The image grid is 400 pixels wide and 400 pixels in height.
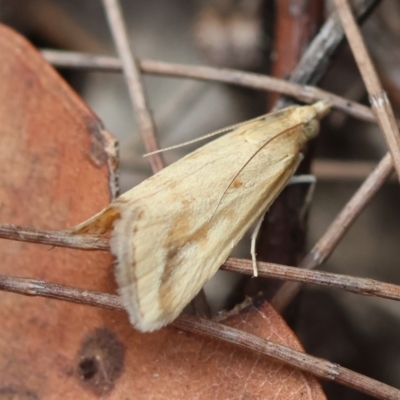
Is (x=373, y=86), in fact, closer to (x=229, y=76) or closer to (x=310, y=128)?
(x=310, y=128)

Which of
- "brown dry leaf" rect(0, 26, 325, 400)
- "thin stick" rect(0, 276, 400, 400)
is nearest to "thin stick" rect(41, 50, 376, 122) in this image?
"brown dry leaf" rect(0, 26, 325, 400)

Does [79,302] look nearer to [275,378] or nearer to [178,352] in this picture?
[178,352]

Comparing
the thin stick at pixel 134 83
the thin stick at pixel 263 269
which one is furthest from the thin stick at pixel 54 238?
the thin stick at pixel 134 83

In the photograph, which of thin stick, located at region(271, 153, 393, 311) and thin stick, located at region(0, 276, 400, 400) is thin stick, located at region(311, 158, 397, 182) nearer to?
thin stick, located at region(271, 153, 393, 311)

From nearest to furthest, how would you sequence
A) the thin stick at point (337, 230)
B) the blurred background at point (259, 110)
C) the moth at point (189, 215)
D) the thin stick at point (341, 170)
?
the moth at point (189, 215)
the thin stick at point (337, 230)
the blurred background at point (259, 110)
the thin stick at point (341, 170)

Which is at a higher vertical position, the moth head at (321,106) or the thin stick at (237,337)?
the moth head at (321,106)

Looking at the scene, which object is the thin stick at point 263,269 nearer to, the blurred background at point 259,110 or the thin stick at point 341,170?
the blurred background at point 259,110

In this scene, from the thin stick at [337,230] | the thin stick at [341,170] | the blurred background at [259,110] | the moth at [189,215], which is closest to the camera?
the moth at [189,215]
